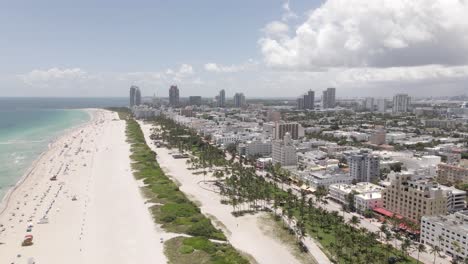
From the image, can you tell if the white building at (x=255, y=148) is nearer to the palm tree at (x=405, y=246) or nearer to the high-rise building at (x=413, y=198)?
the high-rise building at (x=413, y=198)

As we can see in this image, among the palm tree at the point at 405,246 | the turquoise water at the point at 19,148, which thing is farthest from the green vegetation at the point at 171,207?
the turquoise water at the point at 19,148

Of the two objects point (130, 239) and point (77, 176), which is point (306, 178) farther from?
point (77, 176)

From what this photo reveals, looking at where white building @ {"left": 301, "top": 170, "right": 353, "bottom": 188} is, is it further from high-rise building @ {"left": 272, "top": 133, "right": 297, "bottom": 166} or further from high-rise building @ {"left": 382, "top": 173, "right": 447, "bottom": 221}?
high-rise building @ {"left": 272, "top": 133, "right": 297, "bottom": 166}

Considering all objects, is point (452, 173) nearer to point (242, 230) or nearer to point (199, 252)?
point (242, 230)

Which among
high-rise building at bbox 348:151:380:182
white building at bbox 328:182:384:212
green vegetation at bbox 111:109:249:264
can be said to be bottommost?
green vegetation at bbox 111:109:249:264

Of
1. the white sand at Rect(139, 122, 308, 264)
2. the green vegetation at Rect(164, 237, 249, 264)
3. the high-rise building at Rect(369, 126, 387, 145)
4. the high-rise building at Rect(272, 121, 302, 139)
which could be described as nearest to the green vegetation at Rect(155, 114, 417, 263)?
the white sand at Rect(139, 122, 308, 264)

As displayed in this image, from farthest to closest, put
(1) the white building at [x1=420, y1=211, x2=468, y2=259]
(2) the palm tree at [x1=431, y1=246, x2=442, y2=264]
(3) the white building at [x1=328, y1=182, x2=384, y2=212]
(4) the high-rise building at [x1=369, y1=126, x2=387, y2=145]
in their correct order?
1. (4) the high-rise building at [x1=369, y1=126, x2=387, y2=145]
2. (3) the white building at [x1=328, y1=182, x2=384, y2=212]
3. (1) the white building at [x1=420, y1=211, x2=468, y2=259]
4. (2) the palm tree at [x1=431, y1=246, x2=442, y2=264]

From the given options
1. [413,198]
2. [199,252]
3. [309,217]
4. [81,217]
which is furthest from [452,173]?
[81,217]
